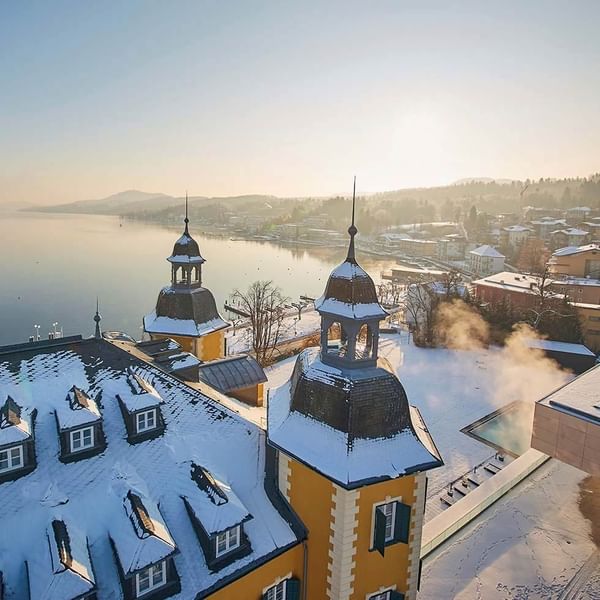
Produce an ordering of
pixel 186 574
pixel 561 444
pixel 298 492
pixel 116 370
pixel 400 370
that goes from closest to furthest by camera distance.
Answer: pixel 186 574, pixel 298 492, pixel 116 370, pixel 561 444, pixel 400 370

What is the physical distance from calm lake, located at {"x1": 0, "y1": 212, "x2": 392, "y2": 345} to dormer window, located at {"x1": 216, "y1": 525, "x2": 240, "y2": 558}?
135 ft

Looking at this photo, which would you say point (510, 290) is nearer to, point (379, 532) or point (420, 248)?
point (379, 532)

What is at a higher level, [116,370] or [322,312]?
[322,312]

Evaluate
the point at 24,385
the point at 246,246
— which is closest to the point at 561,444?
the point at 24,385

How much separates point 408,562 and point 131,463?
684cm

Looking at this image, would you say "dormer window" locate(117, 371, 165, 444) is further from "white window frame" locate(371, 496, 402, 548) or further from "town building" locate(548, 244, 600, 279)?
"town building" locate(548, 244, 600, 279)

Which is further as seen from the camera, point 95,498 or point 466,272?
point 466,272

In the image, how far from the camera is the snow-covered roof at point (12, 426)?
869 cm

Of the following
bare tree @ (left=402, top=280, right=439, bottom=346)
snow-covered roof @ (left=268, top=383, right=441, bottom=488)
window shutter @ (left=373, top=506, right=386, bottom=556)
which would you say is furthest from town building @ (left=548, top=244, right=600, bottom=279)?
window shutter @ (left=373, top=506, right=386, bottom=556)

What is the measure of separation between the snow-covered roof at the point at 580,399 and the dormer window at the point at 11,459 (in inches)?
744

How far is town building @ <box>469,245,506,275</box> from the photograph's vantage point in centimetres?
8900

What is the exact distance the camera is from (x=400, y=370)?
38062mm

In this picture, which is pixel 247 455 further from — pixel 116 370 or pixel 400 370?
pixel 400 370

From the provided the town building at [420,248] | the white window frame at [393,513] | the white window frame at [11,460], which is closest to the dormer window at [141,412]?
the white window frame at [11,460]
